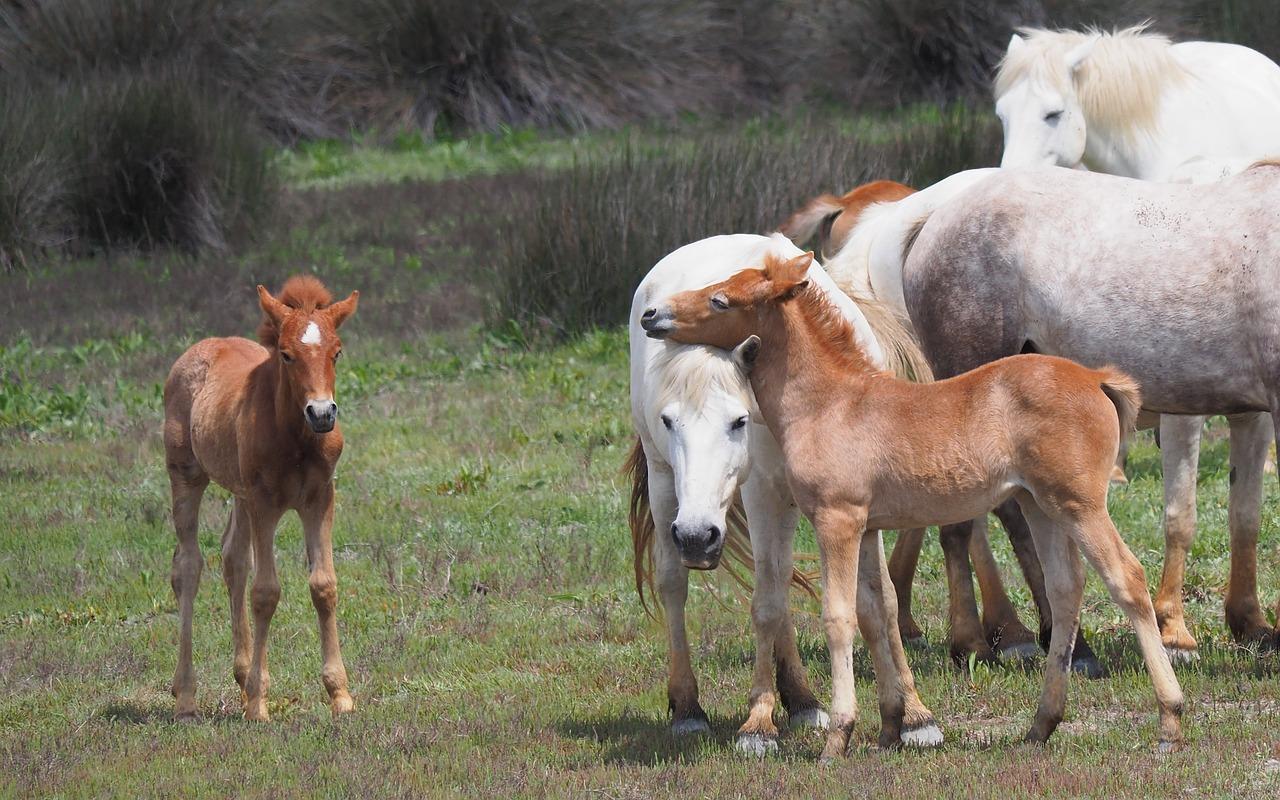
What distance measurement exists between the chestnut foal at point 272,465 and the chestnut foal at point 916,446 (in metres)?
1.41

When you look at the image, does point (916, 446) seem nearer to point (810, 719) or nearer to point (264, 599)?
point (810, 719)

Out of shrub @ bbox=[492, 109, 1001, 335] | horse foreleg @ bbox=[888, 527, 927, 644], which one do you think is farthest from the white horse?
shrub @ bbox=[492, 109, 1001, 335]

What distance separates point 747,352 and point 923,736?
52.6 inches

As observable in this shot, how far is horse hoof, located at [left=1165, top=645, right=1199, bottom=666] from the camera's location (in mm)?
6070

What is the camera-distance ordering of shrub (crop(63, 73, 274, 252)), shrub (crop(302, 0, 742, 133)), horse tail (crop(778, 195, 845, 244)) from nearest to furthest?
horse tail (crop(778, 195, 845, 244)), shrub (crop(63, 73, 274, 252)), shrub (crop(302, 0, 742, 133))

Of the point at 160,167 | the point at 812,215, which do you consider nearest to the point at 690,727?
the point at 812,215

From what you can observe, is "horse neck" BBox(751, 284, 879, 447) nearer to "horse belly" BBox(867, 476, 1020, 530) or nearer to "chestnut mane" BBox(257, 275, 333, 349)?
"horse belly" BBox(867, 476, 1020, 530)

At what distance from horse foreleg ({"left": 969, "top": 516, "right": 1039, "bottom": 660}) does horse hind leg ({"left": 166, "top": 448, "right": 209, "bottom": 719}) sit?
307 centimetres

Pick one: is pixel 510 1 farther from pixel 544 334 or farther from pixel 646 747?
pixel 646 747

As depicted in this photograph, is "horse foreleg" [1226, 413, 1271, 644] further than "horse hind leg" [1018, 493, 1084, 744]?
Yes

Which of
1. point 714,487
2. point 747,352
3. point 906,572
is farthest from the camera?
point 906,572

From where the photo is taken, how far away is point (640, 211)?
12953mm

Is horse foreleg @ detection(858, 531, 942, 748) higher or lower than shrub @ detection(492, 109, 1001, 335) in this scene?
higher

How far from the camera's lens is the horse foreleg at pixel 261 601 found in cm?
599
